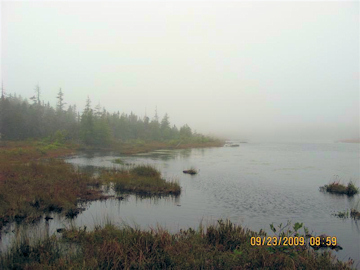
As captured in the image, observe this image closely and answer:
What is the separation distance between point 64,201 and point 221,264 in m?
10.00

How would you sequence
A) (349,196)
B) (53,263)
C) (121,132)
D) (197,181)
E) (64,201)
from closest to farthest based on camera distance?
(53,263) < (64,201) < (349,196) < (197,181) < (121,132)

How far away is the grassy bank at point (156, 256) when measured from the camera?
20.2 ft

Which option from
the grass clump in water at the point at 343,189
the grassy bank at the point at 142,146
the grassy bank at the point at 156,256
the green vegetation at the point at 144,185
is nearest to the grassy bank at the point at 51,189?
Result: the green vegetation at the point at 144,185

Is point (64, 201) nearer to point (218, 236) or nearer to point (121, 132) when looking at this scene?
point (218, 236)

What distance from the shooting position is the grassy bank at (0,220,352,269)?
→ 243 inches

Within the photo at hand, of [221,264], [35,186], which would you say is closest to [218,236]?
[221,264]

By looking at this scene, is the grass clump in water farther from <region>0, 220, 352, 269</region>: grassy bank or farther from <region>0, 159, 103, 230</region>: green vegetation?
<region>0, 159, 103, 230</region>: green vegetation

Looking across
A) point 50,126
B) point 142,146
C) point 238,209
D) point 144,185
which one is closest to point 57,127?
point 50,126

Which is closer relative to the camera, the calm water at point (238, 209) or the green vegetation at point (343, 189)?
the calm water at point (238, 209)

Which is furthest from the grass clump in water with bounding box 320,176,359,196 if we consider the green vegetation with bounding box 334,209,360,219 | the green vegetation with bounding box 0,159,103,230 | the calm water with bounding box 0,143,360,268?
the green vegetation with bounding box 0,159,103,230

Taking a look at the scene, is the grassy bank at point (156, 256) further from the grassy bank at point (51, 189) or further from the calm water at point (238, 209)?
the grassy bank at point (51, 189)

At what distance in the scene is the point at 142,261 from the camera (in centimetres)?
621

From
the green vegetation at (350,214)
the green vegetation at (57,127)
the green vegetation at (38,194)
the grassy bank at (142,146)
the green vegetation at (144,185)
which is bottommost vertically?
the green vegetation at (350,214)

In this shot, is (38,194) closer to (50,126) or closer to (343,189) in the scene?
(343,189)
